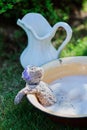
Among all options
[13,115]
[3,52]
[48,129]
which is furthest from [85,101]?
[3,52]

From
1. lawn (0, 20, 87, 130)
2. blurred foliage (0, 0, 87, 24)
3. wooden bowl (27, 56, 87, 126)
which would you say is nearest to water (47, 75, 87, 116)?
wooden bowl (27, 56, 87, 126)

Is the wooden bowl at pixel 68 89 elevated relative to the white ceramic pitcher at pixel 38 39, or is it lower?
lower

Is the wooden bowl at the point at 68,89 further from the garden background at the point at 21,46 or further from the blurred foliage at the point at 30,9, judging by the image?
the blurred foliage at the point at 30,9

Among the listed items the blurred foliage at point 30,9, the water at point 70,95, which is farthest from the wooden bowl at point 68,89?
the blurred foliage at point 30,9

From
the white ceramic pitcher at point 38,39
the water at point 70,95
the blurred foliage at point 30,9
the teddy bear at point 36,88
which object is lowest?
the water at point 70,95

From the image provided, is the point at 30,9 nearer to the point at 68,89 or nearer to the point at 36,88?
the point at 68,89

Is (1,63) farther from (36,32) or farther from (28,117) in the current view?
(28,117)

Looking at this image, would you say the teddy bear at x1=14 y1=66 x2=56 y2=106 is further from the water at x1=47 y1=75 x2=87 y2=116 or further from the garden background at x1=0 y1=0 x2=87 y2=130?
the garden background at x1=0 y1=0 x2=87 y2=130

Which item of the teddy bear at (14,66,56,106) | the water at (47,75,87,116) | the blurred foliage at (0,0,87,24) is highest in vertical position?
the blurred foliage at (0,0,87,24)
